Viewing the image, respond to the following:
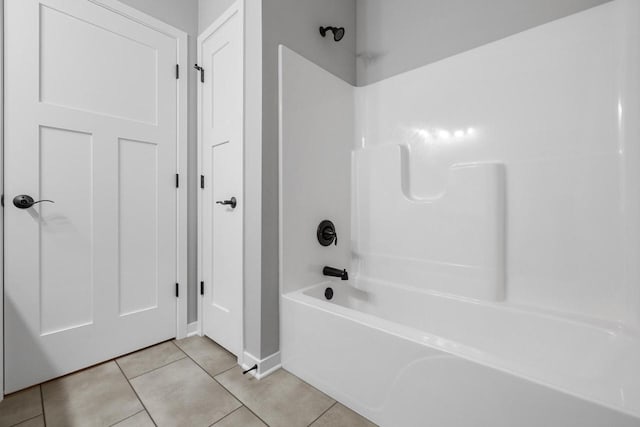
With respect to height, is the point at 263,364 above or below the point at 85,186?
below

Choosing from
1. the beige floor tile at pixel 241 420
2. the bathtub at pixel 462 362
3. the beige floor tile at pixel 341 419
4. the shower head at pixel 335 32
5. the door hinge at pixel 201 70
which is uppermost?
the shower head at pixel 335 32

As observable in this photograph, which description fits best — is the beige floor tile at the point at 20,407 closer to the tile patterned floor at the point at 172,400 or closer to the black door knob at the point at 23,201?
the tile patterned floor at the point at 172,400

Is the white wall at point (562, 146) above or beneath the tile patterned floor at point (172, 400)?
above

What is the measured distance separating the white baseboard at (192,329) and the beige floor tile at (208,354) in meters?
0.04

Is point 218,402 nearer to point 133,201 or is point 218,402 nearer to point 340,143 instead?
point 133,201

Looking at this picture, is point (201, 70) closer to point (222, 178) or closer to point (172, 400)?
point (222, 178)

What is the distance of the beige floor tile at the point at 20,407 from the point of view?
1.21 metres

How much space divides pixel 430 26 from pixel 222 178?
1637 mm

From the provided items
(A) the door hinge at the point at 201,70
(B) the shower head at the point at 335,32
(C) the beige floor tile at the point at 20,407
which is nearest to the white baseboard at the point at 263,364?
(C) the beige floor tile at the point at 20,407

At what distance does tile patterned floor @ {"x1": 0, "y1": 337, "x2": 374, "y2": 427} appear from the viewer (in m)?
1.21

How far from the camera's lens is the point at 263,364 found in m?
1.53

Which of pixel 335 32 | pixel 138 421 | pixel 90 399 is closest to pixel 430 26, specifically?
pixel 335 32

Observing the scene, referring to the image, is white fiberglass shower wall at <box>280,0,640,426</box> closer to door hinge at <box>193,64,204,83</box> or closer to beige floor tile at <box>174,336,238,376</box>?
beige floor tile at <box>174,336,238,376</box>

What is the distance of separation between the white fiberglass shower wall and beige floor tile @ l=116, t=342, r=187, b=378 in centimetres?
74
